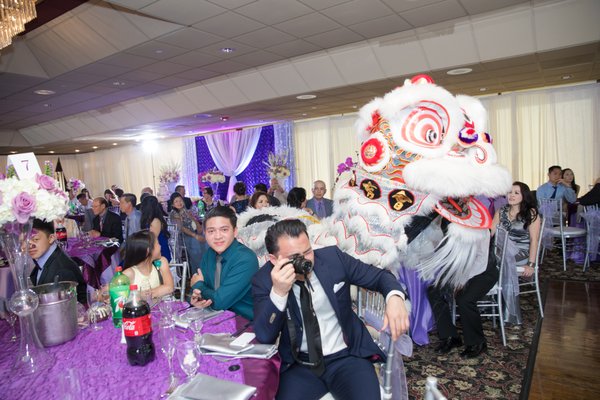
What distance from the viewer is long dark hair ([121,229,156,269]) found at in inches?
101

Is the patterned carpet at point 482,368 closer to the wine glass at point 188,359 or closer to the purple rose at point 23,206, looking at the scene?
the wine glass at point 188,359

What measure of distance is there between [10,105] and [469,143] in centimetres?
962

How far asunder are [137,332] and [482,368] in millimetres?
2605

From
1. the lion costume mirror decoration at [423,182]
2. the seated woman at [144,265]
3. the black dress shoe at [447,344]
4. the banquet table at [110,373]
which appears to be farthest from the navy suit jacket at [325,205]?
the banquet table at [110,373]

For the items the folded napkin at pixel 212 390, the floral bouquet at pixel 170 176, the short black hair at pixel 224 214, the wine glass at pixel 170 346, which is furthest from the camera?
the floral bouquet at pixel 170 176

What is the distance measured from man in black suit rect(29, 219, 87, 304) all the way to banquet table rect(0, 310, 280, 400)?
23.4 inches

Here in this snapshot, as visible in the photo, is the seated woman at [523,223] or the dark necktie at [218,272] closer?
the dark necktie at [218,272]

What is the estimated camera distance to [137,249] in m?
2.57

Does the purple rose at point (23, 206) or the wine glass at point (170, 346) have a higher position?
the purple rose at point (23, 206)

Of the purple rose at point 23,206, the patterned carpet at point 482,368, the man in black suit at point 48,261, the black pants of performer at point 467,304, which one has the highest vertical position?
the purple rose at point 23,206

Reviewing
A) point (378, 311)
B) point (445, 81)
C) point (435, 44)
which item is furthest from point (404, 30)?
point (378, 311)

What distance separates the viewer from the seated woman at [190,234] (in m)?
5.53

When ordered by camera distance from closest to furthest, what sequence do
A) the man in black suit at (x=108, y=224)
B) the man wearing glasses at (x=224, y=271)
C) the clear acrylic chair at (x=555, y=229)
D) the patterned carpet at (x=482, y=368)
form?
the man wearing glasses at (x=224, y=271) → the patterned carpet at (x=482, y=368) → the man in black suit at (x=108, y=224) → the clear acrylic chair at (x=555, y=229)

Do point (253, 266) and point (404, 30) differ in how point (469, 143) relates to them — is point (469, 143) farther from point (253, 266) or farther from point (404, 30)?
point (404, 30)
